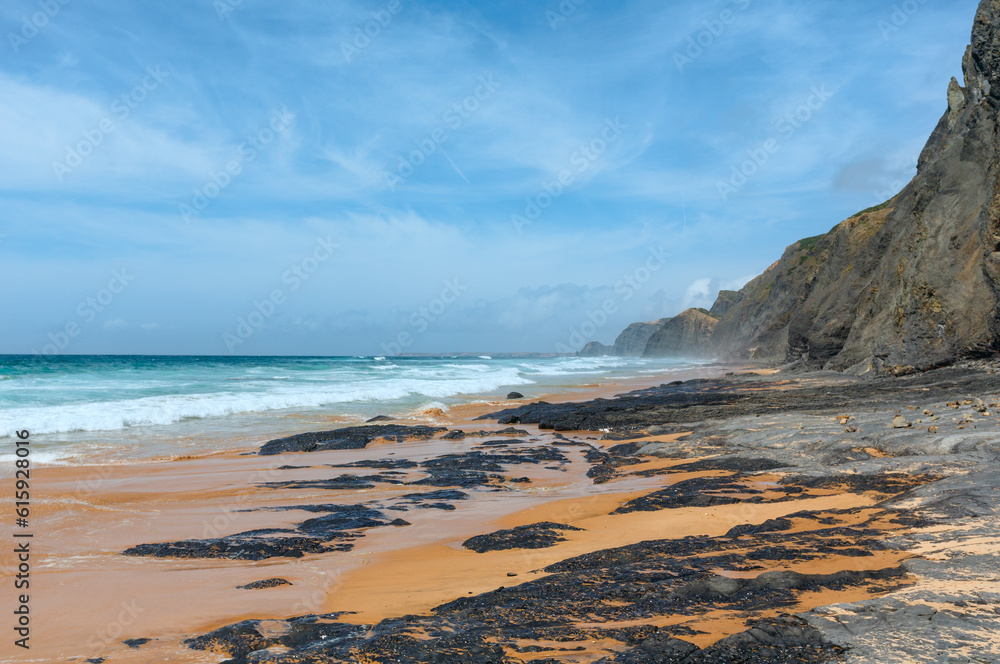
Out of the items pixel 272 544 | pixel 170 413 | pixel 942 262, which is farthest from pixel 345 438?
pixel 942 262

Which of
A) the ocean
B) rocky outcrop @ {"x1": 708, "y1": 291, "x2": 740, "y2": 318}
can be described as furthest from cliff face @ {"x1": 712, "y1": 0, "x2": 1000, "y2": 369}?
rocky outcrop @ {"x1": 708, "y1": 291, "x2": 740, "y2": 318}

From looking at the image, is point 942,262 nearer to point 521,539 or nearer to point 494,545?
point 521,539

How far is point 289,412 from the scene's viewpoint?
24969mm

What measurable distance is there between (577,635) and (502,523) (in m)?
4.08

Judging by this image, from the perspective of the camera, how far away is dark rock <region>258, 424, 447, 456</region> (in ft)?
49.3

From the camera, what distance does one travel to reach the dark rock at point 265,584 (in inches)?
213

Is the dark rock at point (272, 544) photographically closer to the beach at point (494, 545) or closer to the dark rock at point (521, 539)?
the beach at point (494, 545)

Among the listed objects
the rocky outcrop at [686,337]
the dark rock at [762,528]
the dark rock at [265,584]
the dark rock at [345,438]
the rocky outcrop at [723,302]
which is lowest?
the dark rock at [345,438]

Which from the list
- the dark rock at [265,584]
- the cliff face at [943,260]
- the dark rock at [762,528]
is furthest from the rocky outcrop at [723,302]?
the dark rock at [265,584]

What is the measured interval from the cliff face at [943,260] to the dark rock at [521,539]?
59.7ft

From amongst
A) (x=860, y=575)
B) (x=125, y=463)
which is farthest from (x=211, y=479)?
(x=860, y=575)

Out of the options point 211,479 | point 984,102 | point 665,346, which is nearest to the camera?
point 211,479

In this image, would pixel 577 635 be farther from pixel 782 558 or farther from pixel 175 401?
pixel 175 401

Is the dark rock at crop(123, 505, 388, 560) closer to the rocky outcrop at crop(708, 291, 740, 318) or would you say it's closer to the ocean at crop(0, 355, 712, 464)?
the ocean at crop(0, 355, 712, 464)
